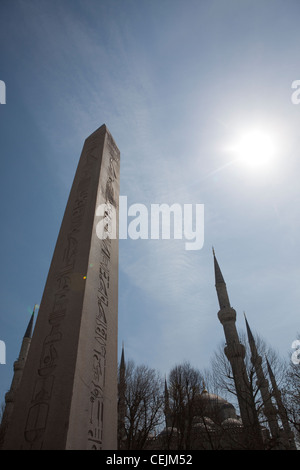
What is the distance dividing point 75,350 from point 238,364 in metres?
15.9

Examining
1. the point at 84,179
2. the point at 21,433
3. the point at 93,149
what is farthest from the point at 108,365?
the point at 93,149

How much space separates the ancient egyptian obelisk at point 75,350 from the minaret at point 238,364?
9.49m

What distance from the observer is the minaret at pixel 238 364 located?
12.2 m

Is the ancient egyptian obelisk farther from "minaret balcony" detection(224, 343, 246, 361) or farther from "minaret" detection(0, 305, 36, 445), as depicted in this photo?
"minaret" detection(0, 305, 36, 445)

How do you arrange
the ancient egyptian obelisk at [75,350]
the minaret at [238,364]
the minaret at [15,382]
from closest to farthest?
1. the ancient egyptian obelisk at [75,350]
2. the minaret at [238,364]
3. the minaret at [15,382]

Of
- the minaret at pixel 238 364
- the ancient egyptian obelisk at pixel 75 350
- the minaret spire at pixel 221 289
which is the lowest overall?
the ancient egyptian obelisk at pixel 75 350

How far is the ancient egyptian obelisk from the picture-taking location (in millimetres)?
2709

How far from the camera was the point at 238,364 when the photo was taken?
16.7 m

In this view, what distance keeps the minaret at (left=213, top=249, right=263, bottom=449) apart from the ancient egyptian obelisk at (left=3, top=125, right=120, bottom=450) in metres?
9.49

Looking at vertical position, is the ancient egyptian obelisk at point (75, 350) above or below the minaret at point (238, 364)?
below

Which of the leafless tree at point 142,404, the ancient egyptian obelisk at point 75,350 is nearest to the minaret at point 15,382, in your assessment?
the leafless tree at point 142,404

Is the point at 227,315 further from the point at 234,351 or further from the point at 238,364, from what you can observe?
the point at 238,364

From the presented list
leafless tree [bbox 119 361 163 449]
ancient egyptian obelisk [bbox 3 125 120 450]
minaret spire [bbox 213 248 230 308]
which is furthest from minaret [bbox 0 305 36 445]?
ancient egyptian obelisk [bbox 3 125 120 450]

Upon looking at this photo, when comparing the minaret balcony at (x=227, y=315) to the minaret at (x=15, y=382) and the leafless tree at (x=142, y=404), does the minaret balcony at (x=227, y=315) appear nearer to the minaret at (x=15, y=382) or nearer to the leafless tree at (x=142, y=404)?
the leafless tree at (x=142, y=404)
